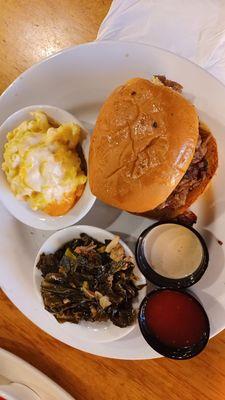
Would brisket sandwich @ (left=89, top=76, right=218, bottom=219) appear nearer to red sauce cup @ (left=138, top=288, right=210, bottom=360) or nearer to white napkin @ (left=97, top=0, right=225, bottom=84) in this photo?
red sauce cup @ (left=138, top=288, right=210, bottom=360)

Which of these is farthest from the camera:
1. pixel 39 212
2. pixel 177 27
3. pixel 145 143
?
pixel 177 27

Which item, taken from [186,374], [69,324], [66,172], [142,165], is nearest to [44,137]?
[66,172]

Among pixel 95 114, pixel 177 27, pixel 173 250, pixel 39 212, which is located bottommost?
pixel 39 212

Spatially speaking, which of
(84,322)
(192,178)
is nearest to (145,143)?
(192,178)

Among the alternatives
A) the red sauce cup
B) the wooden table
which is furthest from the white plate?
the red sauce cup

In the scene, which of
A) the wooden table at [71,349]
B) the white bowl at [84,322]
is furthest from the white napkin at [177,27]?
the white bowl at [84,322]

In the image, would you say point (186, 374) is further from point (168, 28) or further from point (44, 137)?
point (168, 28)

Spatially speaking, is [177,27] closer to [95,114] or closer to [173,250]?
[95,114]
